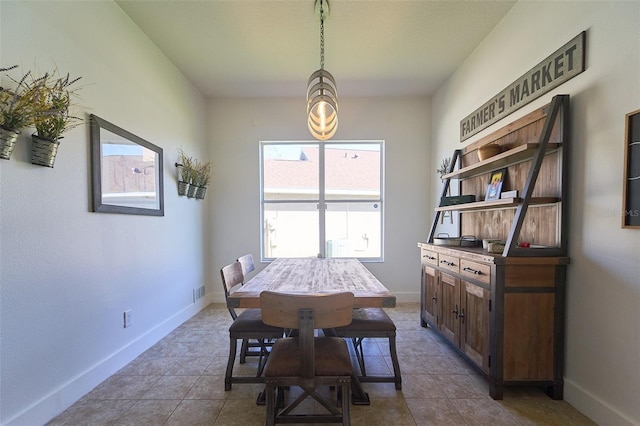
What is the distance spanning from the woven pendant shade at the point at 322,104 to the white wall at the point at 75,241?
5.29ft

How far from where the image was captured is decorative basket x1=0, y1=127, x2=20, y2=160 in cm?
133

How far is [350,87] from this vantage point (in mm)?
3605

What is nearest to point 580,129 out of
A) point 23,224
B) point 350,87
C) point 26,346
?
point 350,87

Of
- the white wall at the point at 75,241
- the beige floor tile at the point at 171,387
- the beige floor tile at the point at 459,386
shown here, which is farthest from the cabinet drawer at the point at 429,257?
the white wall at the point at 75,241

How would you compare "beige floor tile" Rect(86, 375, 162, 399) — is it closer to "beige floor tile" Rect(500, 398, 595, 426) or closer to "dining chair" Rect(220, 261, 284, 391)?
"dining chair" Rect(220, 261, 284, 391)

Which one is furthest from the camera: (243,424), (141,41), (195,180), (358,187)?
(358,187)

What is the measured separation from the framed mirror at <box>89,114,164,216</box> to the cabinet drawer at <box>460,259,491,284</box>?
279 cm

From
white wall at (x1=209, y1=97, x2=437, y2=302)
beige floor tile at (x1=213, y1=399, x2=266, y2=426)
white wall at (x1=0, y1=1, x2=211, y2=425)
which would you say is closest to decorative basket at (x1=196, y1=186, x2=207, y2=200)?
white wall at (x1=209, y1=97, x2=437, y2=302)

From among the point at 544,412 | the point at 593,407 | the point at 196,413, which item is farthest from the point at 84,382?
the point at 593,407

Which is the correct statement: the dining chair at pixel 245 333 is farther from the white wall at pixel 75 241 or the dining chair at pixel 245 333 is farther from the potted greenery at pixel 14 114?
the potted greenery at pixel 14 114

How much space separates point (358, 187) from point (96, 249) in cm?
310

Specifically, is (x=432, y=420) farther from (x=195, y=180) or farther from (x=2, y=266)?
(x=195, y=180)

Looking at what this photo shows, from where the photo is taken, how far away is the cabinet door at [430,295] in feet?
8.66

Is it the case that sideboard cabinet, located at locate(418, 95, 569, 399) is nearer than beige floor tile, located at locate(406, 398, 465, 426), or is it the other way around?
beige floor tile, located at locate(406, 398, 465, 426)
